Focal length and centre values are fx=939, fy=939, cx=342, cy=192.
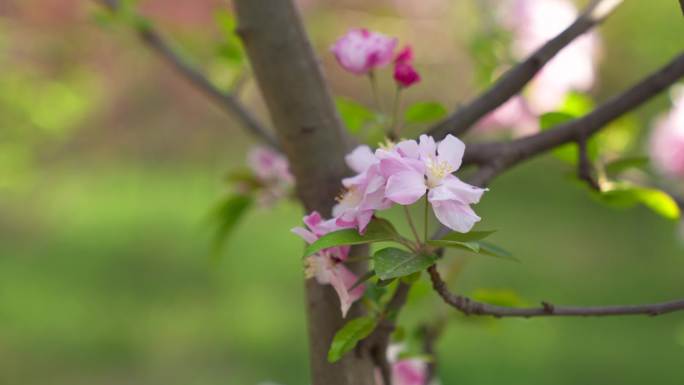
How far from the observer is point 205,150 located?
15.2 feet

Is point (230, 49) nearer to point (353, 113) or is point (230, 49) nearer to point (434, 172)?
point (353, 113)

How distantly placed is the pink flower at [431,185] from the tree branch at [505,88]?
0.14 metres

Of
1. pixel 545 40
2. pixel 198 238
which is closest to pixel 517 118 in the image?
pixel 545 40

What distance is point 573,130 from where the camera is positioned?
630 mm

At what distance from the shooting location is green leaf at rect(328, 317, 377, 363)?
0.52 metres

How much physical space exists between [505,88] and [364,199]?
0.19 m

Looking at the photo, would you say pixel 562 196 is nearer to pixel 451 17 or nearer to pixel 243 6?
pixel 451 17

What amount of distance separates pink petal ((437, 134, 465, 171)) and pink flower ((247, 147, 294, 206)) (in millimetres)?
290

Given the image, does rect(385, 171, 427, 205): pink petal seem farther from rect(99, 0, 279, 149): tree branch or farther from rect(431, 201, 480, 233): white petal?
rect(99, 0, 279, 149): tree branch

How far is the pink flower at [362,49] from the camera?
2.04 feet

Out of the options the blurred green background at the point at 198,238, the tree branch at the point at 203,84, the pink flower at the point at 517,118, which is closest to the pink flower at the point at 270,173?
the tree branch at the point at 203,84

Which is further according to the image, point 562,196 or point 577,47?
point 562,196

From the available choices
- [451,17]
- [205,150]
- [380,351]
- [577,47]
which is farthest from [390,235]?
[205,150]

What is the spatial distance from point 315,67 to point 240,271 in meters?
2.91
